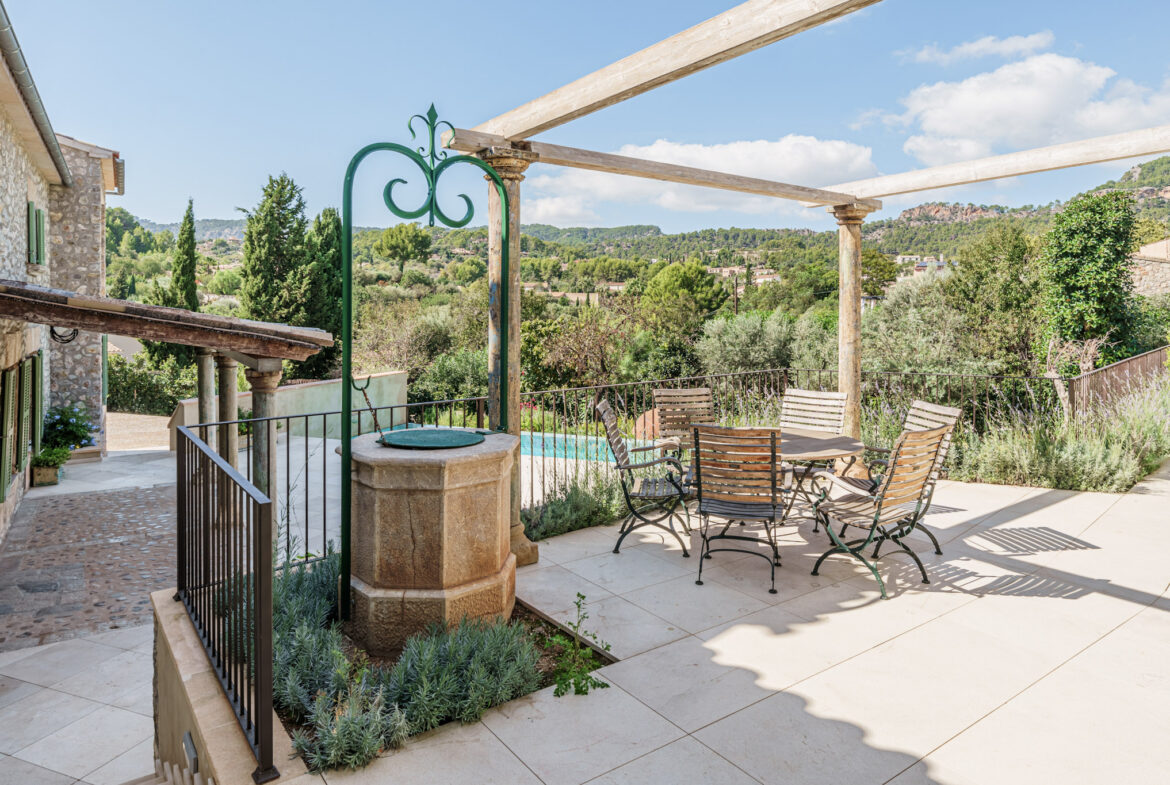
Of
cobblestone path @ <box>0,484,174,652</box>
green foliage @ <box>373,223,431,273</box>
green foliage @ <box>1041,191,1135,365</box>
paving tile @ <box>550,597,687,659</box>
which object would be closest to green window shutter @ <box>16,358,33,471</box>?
cobblestone path @ <box>0,484,174,652</box>

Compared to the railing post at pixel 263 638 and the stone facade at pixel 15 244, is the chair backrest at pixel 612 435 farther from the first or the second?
the stone facade at pixel 15 244

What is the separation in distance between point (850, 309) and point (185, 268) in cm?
2061

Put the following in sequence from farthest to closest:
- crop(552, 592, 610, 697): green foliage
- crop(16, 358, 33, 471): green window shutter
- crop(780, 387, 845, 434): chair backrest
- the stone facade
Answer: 1. crop(16, 358, 33, 471): green window shutter
2. the stone facade
3. crop(780, 387, 845, 434): chair backrest
4. crop(552, 592, 610, 697): green foliage

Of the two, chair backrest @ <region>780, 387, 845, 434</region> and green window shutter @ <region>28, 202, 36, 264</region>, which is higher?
green window shutter @ <region>28, 202, 36, 264</region>

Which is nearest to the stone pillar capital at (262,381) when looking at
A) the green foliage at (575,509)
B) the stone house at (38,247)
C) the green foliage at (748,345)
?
the stone house at (38,247)

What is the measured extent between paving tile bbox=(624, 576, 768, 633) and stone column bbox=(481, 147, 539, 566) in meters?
0.84

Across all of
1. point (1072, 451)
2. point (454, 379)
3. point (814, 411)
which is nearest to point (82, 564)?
point (814, 411)

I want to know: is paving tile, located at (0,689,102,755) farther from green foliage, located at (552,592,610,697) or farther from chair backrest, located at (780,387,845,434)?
chair backrest, located at (780,387,845,434)

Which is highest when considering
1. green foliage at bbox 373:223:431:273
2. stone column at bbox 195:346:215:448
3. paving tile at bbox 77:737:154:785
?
green foliage at bbox 373:223:431:273

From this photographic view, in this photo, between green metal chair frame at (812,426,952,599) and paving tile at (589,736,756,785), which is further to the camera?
green metal chair frame at (812,426,952,599)

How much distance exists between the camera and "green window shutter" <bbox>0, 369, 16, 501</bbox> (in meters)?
5.98

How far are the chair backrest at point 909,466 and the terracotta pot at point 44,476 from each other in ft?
32.2

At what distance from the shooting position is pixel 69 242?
9828 millimetres

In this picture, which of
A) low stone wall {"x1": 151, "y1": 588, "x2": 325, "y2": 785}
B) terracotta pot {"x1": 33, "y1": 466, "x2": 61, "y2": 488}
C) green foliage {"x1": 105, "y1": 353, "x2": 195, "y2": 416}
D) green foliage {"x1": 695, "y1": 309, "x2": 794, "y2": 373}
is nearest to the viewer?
low stone wall {"x1": 151, "y1": 588, "x2": 325, "y2": 785}
